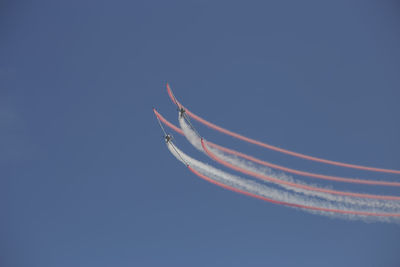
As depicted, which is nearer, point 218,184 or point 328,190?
point 218,184

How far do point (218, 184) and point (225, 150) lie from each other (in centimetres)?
552

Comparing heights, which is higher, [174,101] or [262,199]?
[174,101]

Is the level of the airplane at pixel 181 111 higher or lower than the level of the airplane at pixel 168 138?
higher

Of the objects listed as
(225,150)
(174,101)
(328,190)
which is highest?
(174,101)

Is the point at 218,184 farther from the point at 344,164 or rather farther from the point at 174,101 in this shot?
the point at 344,164

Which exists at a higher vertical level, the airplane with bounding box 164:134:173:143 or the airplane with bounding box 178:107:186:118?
the airplane with bounding box 178:107:186:118

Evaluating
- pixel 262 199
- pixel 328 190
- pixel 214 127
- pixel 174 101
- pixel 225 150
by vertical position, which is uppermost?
pixel 174 101

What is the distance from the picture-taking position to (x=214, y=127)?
4222cm

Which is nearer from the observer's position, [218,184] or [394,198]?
[218,184]

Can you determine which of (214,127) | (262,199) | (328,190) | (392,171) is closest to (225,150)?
(214,127)

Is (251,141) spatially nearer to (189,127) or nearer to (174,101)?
(189,127)

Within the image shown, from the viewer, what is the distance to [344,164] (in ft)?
141

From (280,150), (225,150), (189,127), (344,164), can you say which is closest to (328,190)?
(344,164)

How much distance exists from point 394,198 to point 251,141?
90.8 ft
